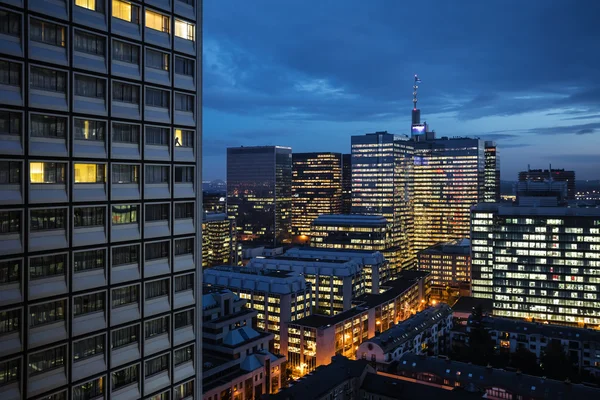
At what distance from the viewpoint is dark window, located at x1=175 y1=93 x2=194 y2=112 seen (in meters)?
38.8

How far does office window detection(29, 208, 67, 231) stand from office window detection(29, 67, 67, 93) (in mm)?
7125

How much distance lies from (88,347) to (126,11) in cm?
2184

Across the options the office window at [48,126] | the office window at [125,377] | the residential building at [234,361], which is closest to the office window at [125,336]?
the office window at [125,377]

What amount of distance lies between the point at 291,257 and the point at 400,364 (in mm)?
84533

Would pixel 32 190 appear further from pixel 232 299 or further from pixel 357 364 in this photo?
pixel 232 299

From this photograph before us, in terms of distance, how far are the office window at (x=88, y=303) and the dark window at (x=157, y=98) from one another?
43.5ft

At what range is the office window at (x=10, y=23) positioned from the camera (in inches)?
1150

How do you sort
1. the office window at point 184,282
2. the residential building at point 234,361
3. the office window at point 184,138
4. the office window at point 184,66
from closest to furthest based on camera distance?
the office window at point 184,66 → the office window at point 184,138 → the office window at point 184,282 → the residential building at point 234,361

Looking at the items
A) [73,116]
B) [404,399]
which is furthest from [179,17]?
[404,399]

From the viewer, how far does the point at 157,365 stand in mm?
37656

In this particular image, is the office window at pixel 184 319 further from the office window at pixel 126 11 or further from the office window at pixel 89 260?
the office window at pixel 126 11

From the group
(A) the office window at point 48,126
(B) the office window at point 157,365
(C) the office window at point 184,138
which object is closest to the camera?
(A) the office window at point 48,126

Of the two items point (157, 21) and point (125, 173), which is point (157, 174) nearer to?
point (125, 173)

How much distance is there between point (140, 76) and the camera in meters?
36.0
